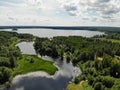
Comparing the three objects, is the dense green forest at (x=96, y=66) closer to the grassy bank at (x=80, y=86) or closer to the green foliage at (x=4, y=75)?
the grassy bank at (x=80, y=86)

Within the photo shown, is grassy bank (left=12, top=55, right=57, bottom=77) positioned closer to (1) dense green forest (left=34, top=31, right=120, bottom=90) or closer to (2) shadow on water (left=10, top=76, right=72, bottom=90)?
(2) shadow on water (left=10, top=76, right=72, bottom=90)

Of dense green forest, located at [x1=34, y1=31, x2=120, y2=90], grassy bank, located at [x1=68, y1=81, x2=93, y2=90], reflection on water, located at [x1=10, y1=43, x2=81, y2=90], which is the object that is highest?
dense green forest, located at [x1=34, y1=31, x2=120, y2=90]

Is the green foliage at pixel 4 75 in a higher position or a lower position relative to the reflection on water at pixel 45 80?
higher

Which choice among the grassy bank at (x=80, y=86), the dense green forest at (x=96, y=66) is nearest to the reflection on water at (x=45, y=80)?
the grassy bank at (x=80, y=86)

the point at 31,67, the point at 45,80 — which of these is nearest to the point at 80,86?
the point at 45,80

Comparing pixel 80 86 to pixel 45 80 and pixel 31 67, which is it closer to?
pixel 45 80

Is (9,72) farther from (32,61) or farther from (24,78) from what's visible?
(32,61)

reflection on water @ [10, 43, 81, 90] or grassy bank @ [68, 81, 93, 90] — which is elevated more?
grassy bank @ [68, 81, 93, 90]

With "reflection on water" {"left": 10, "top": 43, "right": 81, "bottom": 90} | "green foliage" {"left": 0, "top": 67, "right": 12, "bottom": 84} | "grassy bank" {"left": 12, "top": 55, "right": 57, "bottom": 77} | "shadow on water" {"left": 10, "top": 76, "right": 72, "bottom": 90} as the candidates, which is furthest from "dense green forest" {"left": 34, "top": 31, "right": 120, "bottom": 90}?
"green foliage" {"left": 0, "top": 67, "right": 12, "bottom": 84}
